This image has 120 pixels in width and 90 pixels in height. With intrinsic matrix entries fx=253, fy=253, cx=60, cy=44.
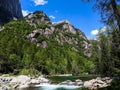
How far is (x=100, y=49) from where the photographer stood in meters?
70.3

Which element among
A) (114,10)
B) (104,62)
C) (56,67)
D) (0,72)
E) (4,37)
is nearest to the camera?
(114,10)

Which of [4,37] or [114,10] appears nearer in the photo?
[114,10]

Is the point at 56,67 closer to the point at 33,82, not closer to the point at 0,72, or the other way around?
the point at 0,72

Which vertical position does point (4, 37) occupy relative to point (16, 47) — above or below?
above

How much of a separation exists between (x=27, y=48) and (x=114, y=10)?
168 m

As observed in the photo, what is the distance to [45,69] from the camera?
142875 mm

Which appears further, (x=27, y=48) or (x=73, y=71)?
(x=27, y=48)

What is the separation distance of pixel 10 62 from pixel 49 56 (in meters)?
74.9

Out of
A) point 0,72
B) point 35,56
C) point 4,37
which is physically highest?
point 4,37

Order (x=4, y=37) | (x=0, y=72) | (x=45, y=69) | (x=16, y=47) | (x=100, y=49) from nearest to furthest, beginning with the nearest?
(x=100, y=49) → (x=0, y=72) → (x=45, y=69) → (x=16, y=47) → (x=4, y=37)

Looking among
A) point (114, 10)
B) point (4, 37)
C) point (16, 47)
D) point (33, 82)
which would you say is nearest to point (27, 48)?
point (16, 47)

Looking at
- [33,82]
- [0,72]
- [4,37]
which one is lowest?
[33,82]

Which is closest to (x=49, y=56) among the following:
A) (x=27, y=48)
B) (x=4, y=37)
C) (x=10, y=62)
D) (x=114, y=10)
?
(x=27, y=48)

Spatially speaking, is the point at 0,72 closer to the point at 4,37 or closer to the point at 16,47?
the point at 16,47
